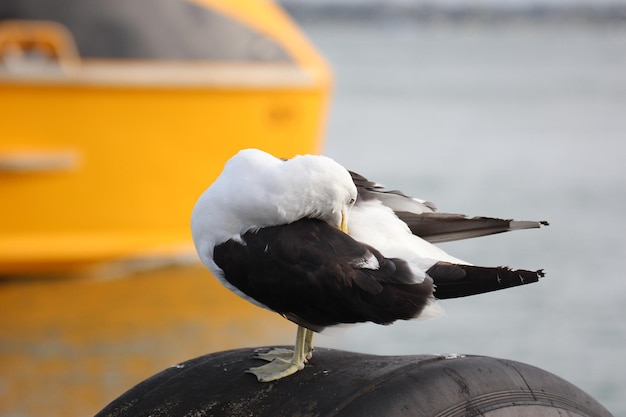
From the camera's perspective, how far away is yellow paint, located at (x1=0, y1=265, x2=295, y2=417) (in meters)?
7.98

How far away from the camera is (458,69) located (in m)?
59.1

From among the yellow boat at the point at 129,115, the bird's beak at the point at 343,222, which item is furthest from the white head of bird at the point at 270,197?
the yellow boat at the point at 129,115

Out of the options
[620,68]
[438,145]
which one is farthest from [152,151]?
[620,68]

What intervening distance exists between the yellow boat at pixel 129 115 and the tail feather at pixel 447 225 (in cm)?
649

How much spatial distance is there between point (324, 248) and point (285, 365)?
1.34ft

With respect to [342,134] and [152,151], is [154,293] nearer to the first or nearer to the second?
[152,151]

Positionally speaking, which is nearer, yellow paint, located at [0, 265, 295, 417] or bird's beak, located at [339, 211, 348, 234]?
bird's beak, located at [339, 211, 348, 234]

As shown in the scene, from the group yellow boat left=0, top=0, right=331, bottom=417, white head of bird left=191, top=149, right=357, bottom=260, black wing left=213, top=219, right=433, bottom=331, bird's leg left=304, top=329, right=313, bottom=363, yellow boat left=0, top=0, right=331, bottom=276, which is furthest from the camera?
yellow boat left=0, top=0, right=331, bottom=276

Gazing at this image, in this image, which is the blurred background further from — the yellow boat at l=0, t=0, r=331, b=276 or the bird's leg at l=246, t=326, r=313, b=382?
the bird's leg at l=246, t=326, r=313, b=382

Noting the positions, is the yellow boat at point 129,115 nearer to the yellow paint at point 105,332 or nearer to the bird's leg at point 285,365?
the yellow paint at point 105,332

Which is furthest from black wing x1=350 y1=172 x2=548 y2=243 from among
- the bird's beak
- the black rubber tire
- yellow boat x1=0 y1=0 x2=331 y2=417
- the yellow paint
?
yellow boat x1=0 y1=0 x2=331 y2=417

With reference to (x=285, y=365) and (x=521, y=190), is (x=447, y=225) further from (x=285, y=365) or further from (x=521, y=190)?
(x=521, y=190)

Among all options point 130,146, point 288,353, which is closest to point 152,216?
point 130,146

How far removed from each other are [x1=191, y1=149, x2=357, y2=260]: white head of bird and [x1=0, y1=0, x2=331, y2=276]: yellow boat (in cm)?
635
